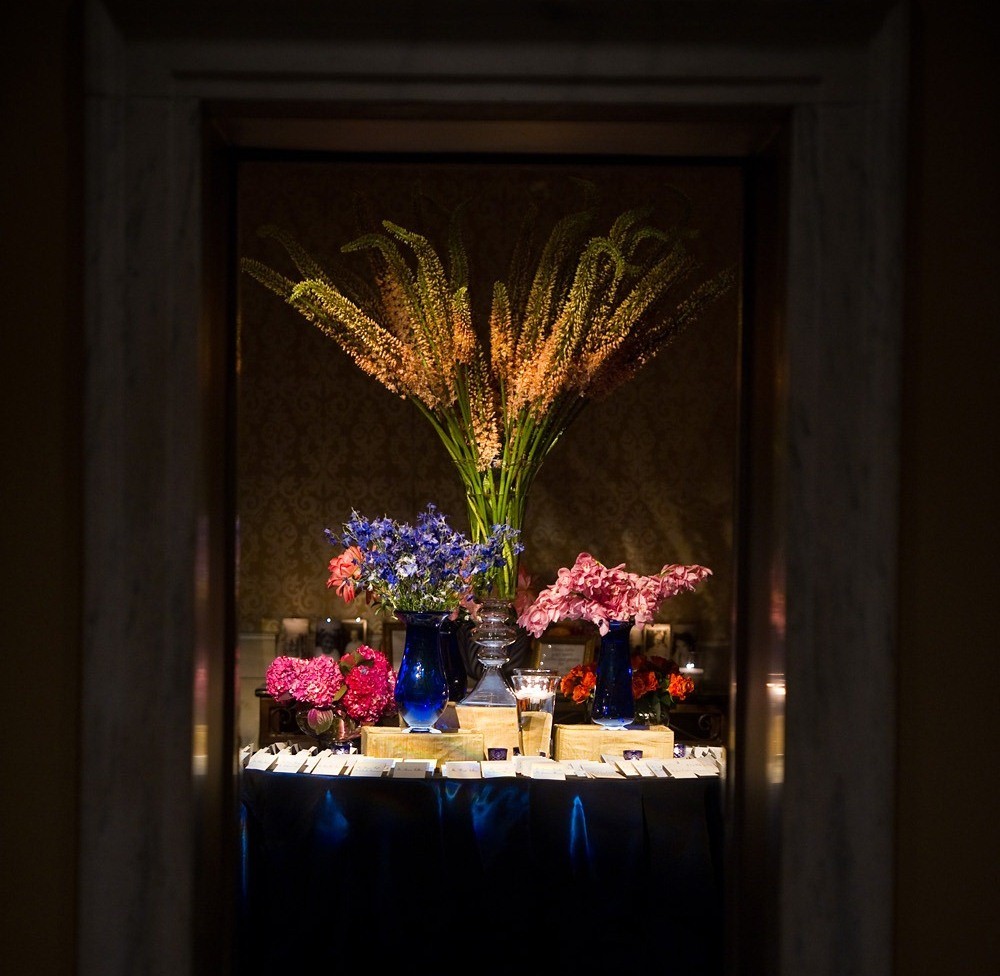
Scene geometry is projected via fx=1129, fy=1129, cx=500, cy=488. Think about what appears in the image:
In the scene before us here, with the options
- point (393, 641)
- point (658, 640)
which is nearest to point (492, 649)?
point (393, 641)

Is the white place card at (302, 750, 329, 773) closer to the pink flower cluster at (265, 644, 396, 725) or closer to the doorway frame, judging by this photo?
the pink flower cluster at (265, 644, 396, 725)

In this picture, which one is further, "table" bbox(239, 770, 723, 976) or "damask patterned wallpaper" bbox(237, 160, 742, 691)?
"damask patterned wallpaper" bbox(237, 160, 742, 691)

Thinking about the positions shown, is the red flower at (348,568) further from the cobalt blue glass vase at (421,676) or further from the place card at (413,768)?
the place card at (413,768)

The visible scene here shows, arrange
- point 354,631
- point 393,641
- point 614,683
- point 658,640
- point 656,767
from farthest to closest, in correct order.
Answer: point 658,640, point 354,631, point 393,641, point 614,683, point 656,767

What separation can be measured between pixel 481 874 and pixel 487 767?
0.21m

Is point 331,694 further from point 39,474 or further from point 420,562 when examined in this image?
point 39,474

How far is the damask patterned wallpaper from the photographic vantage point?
5.18m

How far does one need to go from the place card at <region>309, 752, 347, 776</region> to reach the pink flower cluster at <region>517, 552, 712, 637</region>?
0.50m

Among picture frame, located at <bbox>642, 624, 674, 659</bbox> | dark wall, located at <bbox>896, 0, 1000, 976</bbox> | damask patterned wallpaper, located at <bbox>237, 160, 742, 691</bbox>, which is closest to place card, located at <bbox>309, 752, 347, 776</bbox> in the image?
dark wall, located at <bbox>896, 0, 1000, 976</bbox>

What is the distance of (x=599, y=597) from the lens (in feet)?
8.32

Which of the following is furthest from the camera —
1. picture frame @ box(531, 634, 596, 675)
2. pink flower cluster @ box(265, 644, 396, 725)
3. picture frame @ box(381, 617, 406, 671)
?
picture frame @ box(381, 617, 406, 671)

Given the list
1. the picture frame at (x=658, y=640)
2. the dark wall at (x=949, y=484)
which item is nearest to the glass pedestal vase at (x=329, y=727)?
the dark wall at (x=949, y=484)

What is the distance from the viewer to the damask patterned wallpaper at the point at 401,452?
17.0 feet

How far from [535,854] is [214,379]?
4.06 feet
